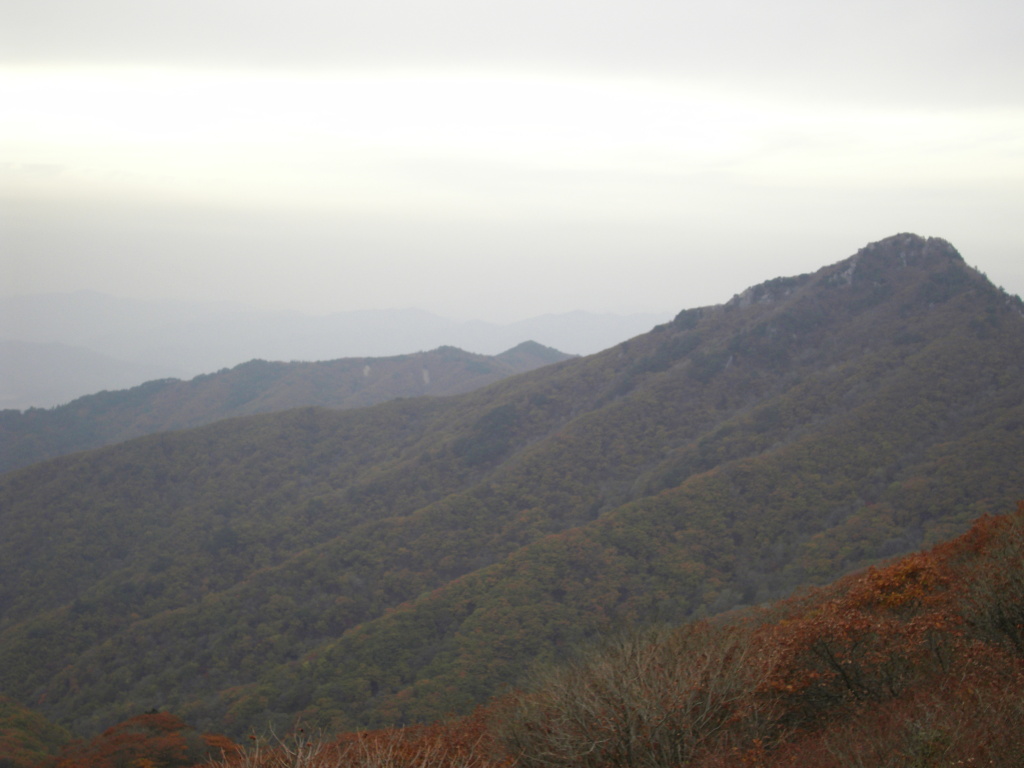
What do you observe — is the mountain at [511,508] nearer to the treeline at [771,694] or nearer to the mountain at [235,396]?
the treeline at [771,694]

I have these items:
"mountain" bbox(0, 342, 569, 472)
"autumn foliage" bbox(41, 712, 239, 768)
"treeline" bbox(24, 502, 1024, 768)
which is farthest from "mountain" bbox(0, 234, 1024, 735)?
"mountain" bbox(0, 342, 569, 472)

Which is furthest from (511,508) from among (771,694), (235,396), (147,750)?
(235,396)

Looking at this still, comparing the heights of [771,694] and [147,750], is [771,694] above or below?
above

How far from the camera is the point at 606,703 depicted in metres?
10.1

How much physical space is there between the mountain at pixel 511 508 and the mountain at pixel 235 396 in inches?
1568

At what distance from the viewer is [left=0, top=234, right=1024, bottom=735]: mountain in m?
31.9

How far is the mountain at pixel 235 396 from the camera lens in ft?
361

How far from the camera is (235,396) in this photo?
388ft

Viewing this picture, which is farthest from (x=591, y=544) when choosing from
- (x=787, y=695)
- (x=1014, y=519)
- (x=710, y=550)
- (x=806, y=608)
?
(x=787, y=695)

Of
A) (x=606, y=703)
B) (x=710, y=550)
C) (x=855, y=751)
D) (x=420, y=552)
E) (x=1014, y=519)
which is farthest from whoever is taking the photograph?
(x=420, y=552)

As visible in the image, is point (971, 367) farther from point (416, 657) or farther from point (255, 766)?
point (255, 766)

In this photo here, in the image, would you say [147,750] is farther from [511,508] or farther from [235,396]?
[235,396]

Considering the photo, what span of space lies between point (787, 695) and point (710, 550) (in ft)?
88.3

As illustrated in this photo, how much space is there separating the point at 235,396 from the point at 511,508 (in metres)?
87.3
